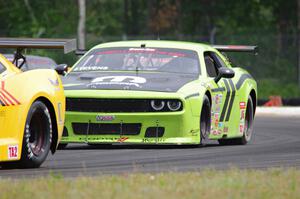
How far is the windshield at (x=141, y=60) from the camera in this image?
14.7 m

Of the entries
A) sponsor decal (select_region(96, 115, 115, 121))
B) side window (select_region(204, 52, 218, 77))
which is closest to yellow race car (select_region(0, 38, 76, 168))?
sponsor decal (select_region(96, 115, 115, 121))

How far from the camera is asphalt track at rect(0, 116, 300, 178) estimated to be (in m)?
10.6

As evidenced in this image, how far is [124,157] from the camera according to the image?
485 inches

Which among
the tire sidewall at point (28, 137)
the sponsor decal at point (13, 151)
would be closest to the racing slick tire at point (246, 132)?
the tire sidewall at point (28, 137)

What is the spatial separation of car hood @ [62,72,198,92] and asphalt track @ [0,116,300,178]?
0.72m

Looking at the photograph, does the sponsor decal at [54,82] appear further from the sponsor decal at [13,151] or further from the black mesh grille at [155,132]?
the black mesh grille at [155,132]

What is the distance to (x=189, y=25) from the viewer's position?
6500 cm

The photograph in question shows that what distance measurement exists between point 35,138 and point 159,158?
1615 millimetres

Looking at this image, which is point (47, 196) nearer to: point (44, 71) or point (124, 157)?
point (44, 71)

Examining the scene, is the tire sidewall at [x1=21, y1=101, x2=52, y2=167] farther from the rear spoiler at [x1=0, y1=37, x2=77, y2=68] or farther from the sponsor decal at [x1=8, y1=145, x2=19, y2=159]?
the rear spoiler at [x1=0, y1=37, x2=77, y2=68]

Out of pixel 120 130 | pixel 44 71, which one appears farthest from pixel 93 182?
pixel 120 130

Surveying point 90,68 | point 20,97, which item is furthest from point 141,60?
point 20,97

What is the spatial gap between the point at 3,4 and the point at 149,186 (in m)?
45.0

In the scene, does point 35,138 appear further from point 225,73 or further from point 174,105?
point 225,73
